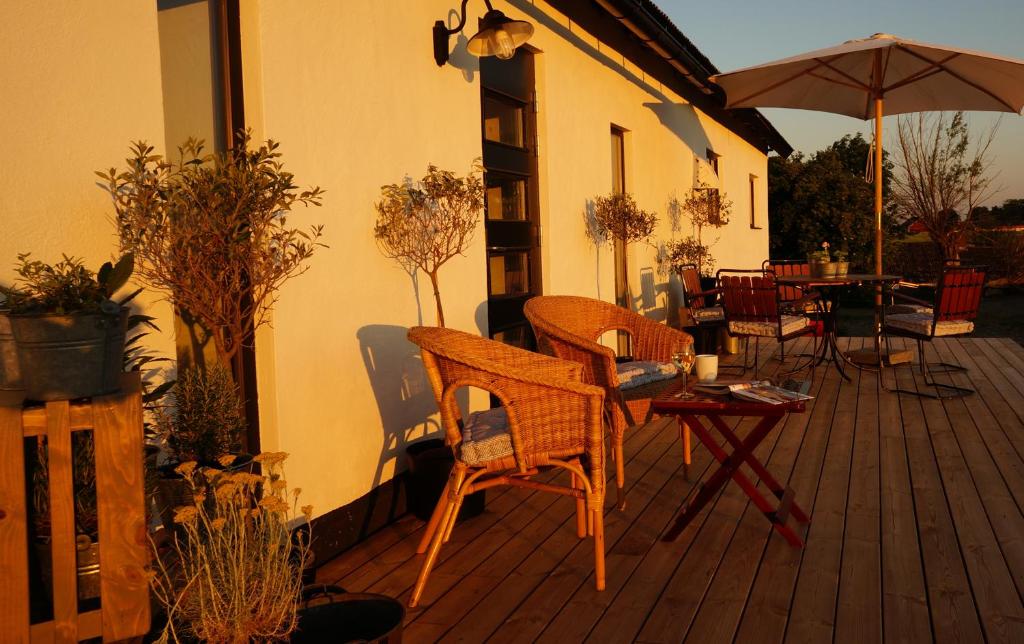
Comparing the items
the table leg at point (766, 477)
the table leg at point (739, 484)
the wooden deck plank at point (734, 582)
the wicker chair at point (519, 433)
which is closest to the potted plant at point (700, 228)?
the wooden deck plank at point (734, 582)

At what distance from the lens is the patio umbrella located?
6762 mm

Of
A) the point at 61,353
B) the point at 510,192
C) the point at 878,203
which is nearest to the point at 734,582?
the point at 61,353

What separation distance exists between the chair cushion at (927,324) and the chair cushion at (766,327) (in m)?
0.69

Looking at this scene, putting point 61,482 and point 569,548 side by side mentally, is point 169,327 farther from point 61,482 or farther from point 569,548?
point 569,548

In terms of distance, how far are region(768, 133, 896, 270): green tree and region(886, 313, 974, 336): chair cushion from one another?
1186 centimetres

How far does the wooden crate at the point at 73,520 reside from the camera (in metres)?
1.73

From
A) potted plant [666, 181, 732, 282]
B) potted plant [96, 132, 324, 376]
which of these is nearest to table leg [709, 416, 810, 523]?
potted plant [96, 132, 324, 376]

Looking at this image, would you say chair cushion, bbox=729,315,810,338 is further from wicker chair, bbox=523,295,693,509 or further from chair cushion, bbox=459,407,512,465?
chair cushion, bbox=459,407,512,465

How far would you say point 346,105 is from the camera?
3.52m

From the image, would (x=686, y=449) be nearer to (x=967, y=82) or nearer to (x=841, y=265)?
(x=841, y=265)

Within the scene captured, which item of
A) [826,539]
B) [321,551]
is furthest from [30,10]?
[826,539]

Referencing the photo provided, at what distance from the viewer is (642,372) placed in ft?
13.9

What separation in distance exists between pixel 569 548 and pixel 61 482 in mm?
2032

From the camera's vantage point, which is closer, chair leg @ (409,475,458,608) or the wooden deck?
the wooden deck
